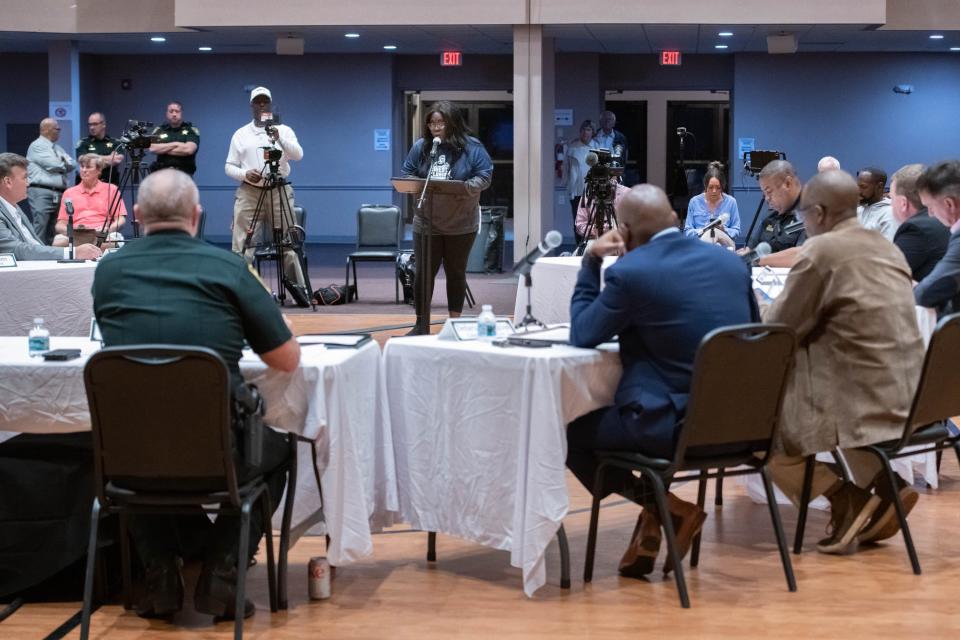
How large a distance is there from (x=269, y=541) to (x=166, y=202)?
3.26 ft

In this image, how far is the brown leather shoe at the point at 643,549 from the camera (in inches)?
157

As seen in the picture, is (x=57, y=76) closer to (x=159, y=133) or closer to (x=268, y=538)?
(x=159, y=133)

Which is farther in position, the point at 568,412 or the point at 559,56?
the point at 559,56

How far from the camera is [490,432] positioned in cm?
387

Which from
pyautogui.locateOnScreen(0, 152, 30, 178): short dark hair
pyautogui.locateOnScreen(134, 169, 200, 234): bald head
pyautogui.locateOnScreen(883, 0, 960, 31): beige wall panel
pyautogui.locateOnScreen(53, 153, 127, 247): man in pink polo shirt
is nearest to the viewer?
pyautogui.locateOnScreen(134, 169, 200, 234): bald head

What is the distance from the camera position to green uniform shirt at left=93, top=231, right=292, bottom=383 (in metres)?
3.42

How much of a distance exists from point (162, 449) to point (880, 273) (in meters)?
2.25

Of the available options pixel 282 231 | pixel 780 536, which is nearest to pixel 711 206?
pixel 282 231

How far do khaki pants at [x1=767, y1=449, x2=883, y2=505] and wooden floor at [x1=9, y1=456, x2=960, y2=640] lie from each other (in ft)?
0.68

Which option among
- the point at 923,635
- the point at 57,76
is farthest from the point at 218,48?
the point at 923,635

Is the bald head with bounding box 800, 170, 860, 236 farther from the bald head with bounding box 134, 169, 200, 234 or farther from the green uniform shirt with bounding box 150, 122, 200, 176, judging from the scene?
the green uniform shirt with bounding box 150, 122, 200, 176

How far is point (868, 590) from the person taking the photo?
3887 millimetres

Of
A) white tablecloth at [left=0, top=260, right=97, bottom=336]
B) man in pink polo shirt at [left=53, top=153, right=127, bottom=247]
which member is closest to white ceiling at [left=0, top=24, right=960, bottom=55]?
man in pink polo shirt at [left=53, top=153, right=127, bottom=247]

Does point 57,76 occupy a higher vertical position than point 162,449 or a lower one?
higher
